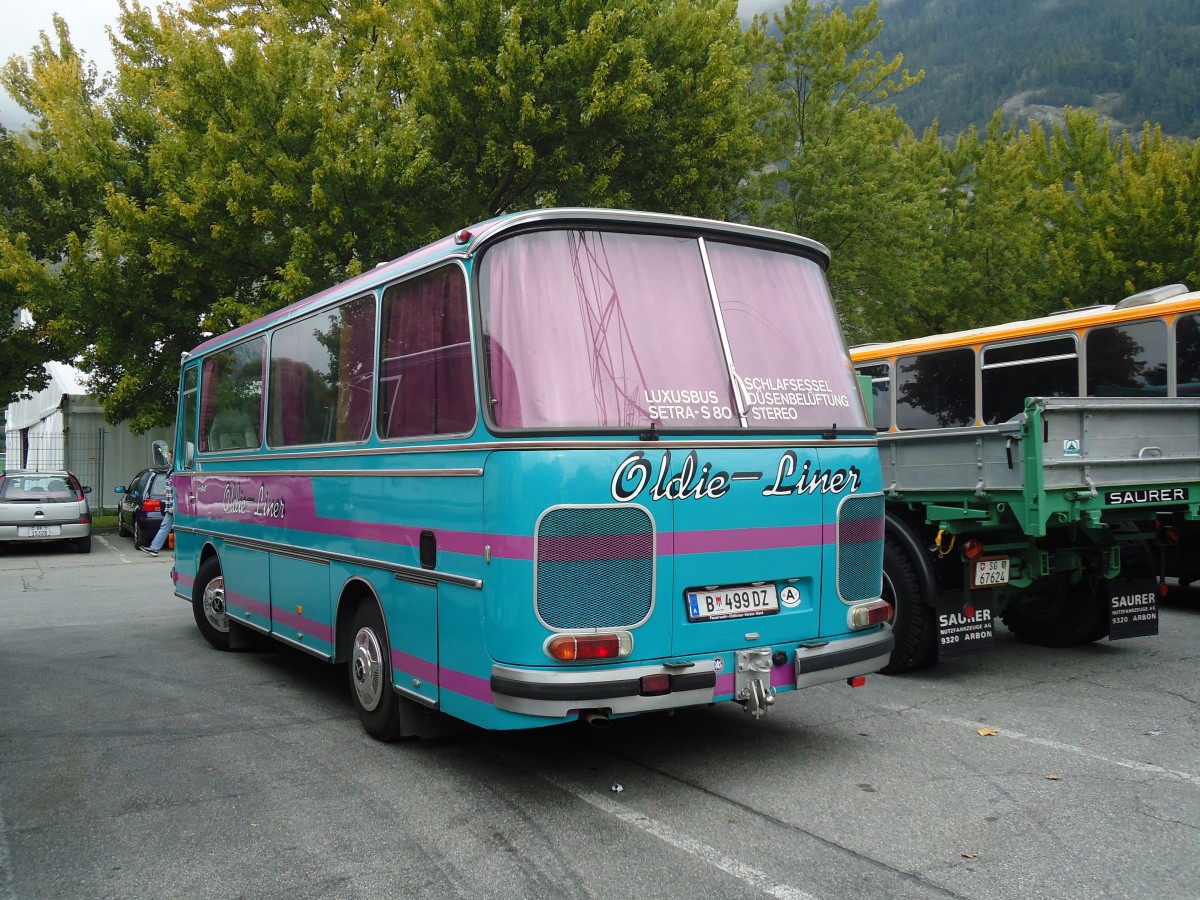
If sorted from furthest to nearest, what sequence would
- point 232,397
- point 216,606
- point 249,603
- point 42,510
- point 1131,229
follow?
point 1131,229
point 42,510
point 216,606
point 232,397
point 249,603

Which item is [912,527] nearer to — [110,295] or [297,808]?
[297,808]

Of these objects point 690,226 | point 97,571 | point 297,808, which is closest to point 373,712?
point 297,808

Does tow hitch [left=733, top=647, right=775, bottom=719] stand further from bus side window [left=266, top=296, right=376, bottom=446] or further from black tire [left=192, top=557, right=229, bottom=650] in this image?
black tire [left=192, top=557, right=229, bottom=650]

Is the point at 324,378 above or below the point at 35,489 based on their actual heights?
above

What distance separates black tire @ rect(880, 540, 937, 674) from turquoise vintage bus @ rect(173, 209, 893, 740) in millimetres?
1840

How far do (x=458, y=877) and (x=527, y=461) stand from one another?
68.7 inches

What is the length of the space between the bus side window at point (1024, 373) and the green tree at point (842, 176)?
523 inches

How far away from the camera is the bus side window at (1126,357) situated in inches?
403

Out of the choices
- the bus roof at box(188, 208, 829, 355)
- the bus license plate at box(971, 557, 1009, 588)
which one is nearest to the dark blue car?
the bus roof at box(188, 208, 829, 355)

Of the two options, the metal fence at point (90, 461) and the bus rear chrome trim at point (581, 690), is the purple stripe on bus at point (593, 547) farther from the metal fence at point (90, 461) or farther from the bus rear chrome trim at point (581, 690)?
the metal fence at point (90, 461)

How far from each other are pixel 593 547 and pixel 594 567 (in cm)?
9

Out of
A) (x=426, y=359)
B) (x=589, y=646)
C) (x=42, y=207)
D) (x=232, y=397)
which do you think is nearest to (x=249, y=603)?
(x=232, y=397)

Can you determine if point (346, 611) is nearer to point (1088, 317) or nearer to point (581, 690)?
point (581, 690)

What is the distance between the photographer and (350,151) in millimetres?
19094
